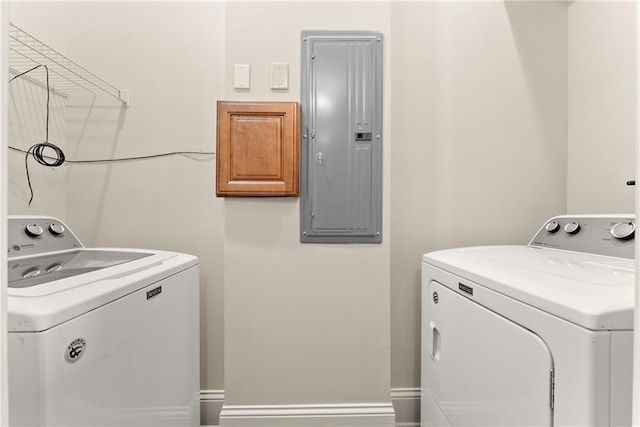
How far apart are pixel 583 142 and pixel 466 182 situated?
56cm

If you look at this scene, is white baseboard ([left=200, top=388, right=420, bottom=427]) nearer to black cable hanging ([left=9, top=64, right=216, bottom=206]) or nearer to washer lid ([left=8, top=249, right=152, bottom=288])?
washer lid ([left=8, top=249, right=152, bottom=288])

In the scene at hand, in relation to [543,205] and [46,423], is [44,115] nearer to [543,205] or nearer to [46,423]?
[46,423]

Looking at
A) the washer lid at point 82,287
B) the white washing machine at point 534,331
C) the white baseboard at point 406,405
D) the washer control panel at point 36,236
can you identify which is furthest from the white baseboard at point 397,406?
the washer control panel at point 36,236

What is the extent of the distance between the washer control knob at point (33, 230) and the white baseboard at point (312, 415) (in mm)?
1060

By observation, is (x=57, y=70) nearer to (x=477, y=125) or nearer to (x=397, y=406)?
(x=477, y=125)

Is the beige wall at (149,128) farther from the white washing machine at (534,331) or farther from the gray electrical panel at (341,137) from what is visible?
the white washing machine at (534,331)

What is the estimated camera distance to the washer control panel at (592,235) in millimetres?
1023

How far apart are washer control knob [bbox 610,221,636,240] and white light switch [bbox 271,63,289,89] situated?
1.38 m

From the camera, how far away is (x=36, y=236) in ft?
3.92

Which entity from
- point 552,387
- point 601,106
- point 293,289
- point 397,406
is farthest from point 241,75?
point 397,406

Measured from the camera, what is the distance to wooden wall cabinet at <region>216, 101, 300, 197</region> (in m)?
1.40

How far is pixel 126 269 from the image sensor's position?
91cm

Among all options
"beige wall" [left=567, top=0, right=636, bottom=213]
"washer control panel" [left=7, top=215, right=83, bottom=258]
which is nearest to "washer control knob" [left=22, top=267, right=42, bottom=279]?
"washer control panel" [left=7, top=215, right=83, bottom=258]

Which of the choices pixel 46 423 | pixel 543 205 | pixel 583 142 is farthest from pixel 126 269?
pixel 583 142
